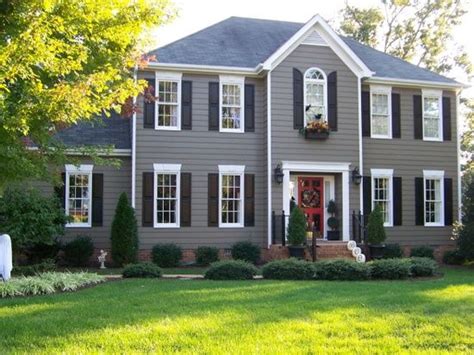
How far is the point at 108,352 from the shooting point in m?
6.09

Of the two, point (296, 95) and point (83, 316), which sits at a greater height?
point (296, 95)

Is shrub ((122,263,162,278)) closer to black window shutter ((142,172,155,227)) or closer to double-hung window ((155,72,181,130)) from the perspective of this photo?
black window shutter ((142,172,155,227))

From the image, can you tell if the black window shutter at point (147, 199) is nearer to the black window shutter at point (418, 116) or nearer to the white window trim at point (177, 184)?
the white window trim at point (177, 184)

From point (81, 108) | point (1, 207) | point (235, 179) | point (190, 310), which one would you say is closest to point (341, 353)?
point (190, 310)

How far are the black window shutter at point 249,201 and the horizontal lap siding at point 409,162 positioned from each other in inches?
168

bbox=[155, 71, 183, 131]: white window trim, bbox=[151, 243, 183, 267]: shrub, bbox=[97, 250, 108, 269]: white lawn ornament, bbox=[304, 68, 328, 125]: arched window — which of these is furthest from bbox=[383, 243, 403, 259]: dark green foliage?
bbox=[97, 250, 108, 269]: white lawn ornament

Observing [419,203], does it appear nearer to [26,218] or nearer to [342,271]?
[342,271]

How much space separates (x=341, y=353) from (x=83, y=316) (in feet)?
12.5

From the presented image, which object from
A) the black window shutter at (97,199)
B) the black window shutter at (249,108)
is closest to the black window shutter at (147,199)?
the black window shutter at (97,199)

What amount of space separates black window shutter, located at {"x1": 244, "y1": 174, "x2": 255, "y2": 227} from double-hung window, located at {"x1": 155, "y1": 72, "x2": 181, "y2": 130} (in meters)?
2.96

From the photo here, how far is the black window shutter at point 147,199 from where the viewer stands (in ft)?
60.7

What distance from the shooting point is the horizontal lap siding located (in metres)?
20.5

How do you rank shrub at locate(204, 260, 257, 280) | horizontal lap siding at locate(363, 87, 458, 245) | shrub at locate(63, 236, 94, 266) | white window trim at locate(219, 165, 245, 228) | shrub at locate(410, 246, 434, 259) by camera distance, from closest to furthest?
shrub at locate(204, 260, 257, 280), shrub at locate(63, 236, 94, 266), white window trim at locate(219, 165, 245, 228), shrub at locate(410, 246, 434, 259), horizontal lap siding at locate(363, 87, 458, 245)

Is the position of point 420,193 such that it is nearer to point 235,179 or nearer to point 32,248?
point 235,179
